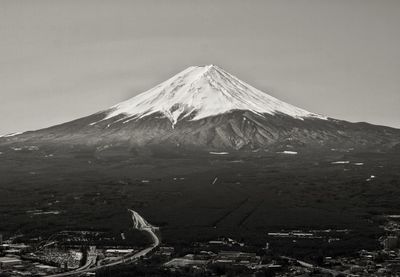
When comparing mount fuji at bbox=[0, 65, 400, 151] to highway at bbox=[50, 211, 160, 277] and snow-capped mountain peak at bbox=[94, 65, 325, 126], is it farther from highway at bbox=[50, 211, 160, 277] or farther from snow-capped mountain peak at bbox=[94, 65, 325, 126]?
highway at bbox=[50, 211, 160, 277]

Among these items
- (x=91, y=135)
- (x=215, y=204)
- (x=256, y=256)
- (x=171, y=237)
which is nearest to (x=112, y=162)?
(x=91, y=135)

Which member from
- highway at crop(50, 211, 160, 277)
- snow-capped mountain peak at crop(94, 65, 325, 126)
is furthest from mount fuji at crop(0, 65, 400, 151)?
highway at crop(50, 211, 160, 277)

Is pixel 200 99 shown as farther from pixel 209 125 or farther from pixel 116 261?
pixel 116 261

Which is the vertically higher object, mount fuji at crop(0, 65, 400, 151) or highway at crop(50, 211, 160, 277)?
mount fuji at crop(0, 65, 400, 151)

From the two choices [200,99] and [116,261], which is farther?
[200,99]

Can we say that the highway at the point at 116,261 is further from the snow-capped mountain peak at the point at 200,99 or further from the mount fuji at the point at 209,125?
the snow-capped mountain peak at the point at 200,99

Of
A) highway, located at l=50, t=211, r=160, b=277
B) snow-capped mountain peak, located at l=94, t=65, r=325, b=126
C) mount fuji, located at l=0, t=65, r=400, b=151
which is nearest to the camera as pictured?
highway, located at l=50, t=211, r=160, b=277

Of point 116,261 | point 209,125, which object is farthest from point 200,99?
point 116,261

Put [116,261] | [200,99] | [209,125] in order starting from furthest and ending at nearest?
[200,99] → [209,125] → [116,261]

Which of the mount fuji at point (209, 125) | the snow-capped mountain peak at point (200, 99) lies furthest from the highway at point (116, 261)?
the snow-capped mountain peak at point (200, 99)
